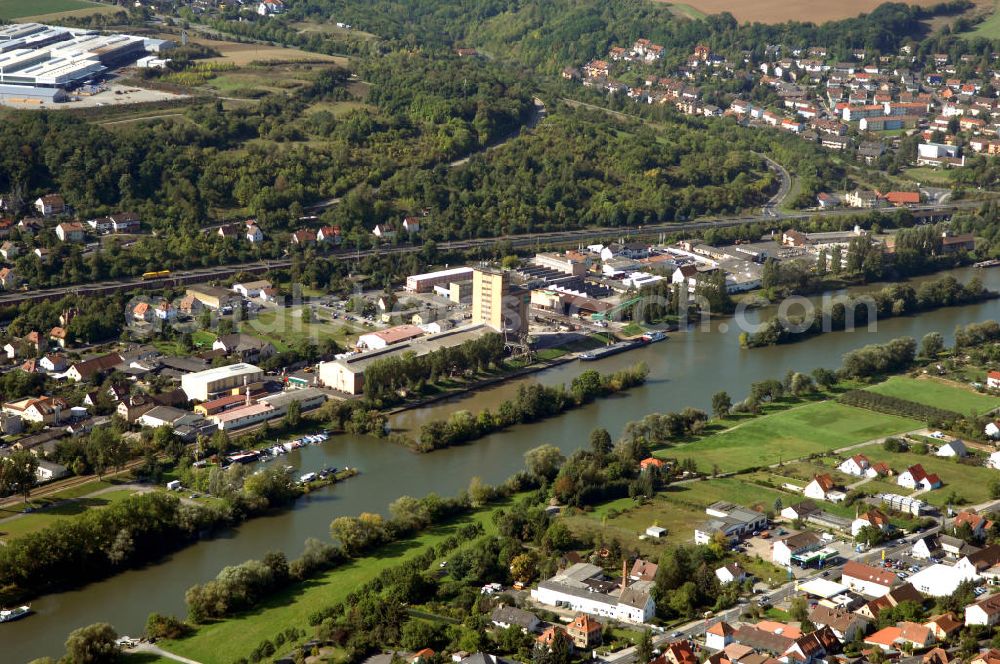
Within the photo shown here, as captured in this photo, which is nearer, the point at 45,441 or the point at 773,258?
the point at 45,441

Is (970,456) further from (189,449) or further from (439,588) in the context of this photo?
(189,449)

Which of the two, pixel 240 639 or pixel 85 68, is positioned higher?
pixel 85 68

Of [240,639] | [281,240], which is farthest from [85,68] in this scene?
[240,639]

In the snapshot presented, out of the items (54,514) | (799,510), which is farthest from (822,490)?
(54,514)

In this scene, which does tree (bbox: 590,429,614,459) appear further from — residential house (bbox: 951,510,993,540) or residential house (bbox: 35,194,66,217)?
residential house (bbox: 35,194,66,217)

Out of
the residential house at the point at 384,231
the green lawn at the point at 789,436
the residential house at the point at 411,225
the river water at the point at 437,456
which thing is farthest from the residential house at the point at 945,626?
the residential house at the point at 411,225

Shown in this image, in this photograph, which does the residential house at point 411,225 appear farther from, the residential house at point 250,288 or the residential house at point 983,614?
the residential house at point 983,614
